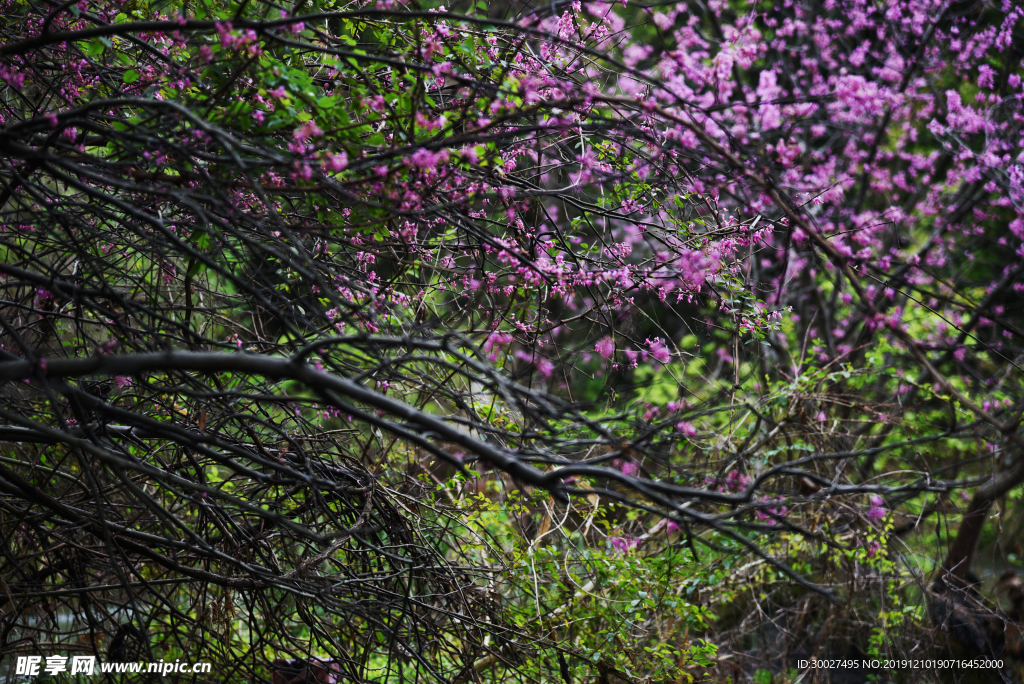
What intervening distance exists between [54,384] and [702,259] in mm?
2702

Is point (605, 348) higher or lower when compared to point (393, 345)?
higher

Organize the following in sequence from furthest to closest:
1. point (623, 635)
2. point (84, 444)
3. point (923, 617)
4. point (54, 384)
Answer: point (923, 617), point (623, 635), point (54, 384), point (84, 444)

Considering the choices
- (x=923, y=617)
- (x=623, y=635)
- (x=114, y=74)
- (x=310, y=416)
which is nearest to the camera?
(x=114, y=74)

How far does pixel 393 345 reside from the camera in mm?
2246

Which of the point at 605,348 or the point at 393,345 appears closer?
the point at 393,345

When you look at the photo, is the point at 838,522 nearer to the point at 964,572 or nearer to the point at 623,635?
the point at 964,572

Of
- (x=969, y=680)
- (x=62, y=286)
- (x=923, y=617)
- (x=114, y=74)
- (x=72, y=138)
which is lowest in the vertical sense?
(x=969, y=680)

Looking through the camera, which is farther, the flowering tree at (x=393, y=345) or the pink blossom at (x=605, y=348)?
the pink blossom at (x=605, y=348)

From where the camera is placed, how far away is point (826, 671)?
541cm

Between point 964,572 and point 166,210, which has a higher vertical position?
point 166,210

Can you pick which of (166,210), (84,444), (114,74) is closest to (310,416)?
(166,210)

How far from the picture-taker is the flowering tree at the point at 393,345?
2385mm

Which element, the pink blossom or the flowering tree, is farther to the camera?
the pink blossom

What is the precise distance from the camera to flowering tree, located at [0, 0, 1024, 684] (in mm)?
2385
